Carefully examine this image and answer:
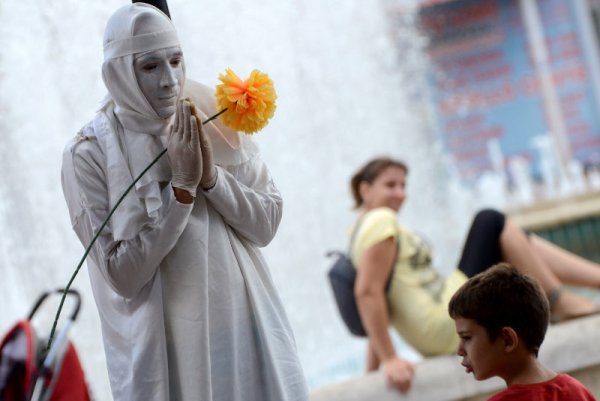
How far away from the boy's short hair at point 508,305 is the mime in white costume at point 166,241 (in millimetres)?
409

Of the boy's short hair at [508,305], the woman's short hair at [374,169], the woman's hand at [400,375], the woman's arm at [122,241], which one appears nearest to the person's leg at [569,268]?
the woman's short hair at [374,169]

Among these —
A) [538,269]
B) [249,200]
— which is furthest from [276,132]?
[249,200]

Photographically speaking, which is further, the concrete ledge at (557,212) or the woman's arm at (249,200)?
the concrete ledge at (557,212)

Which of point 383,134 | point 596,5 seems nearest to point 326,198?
point 383,134

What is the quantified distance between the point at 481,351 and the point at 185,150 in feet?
2.43

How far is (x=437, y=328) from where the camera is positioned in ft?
13.1

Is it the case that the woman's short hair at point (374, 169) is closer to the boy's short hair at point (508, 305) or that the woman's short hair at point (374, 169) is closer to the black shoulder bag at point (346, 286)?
the black shoulder bag at point (346, 286)

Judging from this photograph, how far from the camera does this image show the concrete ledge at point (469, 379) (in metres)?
3.69

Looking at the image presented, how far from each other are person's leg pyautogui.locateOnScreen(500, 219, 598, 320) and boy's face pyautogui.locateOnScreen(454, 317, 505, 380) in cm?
169

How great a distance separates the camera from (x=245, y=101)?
230cm

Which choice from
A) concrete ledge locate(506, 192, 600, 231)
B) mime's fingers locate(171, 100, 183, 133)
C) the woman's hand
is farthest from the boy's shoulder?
concrete ledge locate(506, 192, 600, 231)

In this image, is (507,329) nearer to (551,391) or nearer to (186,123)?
(551,391)

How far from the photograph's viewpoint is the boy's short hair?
2342 mm

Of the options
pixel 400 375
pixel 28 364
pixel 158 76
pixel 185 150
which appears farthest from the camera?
pixel 400 375
